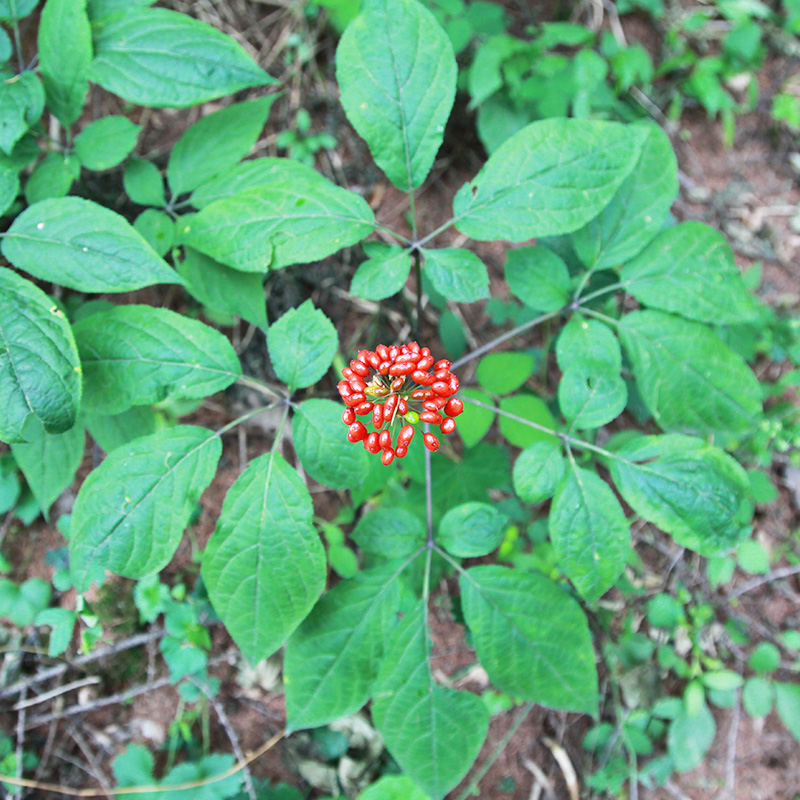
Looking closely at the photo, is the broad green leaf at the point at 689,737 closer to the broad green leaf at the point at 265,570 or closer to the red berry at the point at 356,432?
the broad green leaf at the point at 265,570

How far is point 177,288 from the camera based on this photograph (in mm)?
2799

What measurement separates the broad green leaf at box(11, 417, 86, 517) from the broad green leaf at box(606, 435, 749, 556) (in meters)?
1.94

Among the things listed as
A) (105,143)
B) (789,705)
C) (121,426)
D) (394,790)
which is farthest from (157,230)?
(789,705)

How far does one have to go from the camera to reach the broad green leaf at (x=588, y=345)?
2.01 m

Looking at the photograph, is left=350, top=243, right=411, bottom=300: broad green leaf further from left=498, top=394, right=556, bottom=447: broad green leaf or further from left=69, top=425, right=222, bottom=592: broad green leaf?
left=69, top=425, right=222, bottom=592: broad green leaf

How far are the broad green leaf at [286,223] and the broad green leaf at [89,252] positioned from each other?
267 mm

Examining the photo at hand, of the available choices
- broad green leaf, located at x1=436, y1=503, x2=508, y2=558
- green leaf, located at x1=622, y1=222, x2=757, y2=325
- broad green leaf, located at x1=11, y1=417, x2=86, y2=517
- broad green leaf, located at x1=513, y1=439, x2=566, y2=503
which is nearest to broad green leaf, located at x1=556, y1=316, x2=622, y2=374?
green leaf, located at x1=622, y1=222, x2=757, y2=325

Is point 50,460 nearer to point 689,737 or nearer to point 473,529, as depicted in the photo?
point 473,529

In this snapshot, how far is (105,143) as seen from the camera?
2090 mm

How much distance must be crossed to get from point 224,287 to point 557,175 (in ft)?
4.08

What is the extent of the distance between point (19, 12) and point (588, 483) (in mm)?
2530

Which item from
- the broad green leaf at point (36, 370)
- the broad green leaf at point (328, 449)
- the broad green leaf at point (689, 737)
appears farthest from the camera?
the broad green leaf at point (689, 737)

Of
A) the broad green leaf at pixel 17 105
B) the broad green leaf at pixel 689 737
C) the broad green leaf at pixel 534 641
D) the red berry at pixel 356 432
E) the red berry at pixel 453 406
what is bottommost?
the broad green leaf at pixel 689 737

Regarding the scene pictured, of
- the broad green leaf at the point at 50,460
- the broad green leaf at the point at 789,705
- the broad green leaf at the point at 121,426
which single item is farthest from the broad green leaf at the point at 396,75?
the broad green leaf at the point at 789,705
